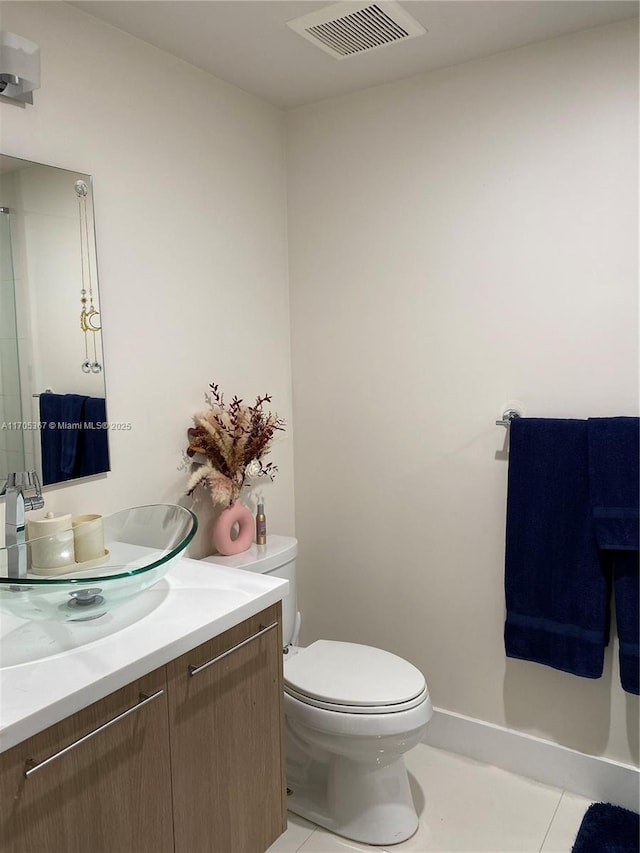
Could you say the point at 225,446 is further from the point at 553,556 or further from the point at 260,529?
the point at 553,556

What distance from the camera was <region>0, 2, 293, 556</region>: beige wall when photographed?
1.85m

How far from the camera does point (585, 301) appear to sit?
2.13m

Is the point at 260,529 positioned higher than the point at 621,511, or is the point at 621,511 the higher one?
the point at 621,511

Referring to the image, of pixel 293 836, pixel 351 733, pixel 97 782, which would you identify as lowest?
pixel 293 836

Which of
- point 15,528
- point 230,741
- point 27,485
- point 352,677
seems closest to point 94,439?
point 27,485

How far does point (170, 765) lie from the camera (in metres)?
1.46

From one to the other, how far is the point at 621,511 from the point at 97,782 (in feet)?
5.08

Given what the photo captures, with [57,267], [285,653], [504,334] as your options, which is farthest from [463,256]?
[285,653]

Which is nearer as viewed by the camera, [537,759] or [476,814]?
[476,814]

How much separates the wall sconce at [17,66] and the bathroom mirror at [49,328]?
159 millimetres

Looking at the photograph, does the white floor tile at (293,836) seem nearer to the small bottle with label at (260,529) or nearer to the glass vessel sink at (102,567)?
the small bottle with label at (260,529)

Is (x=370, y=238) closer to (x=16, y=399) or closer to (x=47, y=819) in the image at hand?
(x=16, y=399)

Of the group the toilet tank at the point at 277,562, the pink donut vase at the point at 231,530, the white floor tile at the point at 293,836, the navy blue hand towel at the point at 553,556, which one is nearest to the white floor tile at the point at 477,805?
the white floor tile at the point at 293,836

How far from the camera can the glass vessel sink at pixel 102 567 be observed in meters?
1.38
